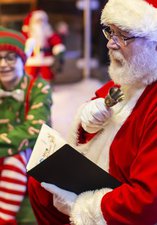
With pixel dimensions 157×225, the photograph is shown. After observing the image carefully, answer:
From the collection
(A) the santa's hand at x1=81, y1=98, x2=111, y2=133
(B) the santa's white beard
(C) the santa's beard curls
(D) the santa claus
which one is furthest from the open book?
(B) the santa's white beard

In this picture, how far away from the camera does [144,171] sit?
0.93m

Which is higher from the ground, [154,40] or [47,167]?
[154,40]

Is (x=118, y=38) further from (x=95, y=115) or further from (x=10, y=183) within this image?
(x=10, y=183)

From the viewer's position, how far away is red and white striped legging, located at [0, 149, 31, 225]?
1.57 metres

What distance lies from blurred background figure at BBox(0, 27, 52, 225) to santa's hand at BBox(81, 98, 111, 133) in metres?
0.48

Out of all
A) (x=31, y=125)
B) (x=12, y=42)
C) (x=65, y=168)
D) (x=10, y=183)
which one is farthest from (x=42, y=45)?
(x=65, y=168)

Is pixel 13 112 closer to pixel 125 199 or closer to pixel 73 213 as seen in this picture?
pixel 73 213

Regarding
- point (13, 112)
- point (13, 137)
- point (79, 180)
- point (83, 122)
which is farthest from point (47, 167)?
point (13, 112)

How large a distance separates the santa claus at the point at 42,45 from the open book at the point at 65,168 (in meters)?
1.81

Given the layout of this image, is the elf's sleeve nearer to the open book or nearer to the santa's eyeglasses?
the open book

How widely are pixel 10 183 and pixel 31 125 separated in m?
0.23

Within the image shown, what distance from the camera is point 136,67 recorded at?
3.33 feet

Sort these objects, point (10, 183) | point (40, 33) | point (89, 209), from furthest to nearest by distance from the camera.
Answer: point (40, 33), point (10, 183), point (89, 209)

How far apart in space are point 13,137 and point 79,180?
591 millimetres
